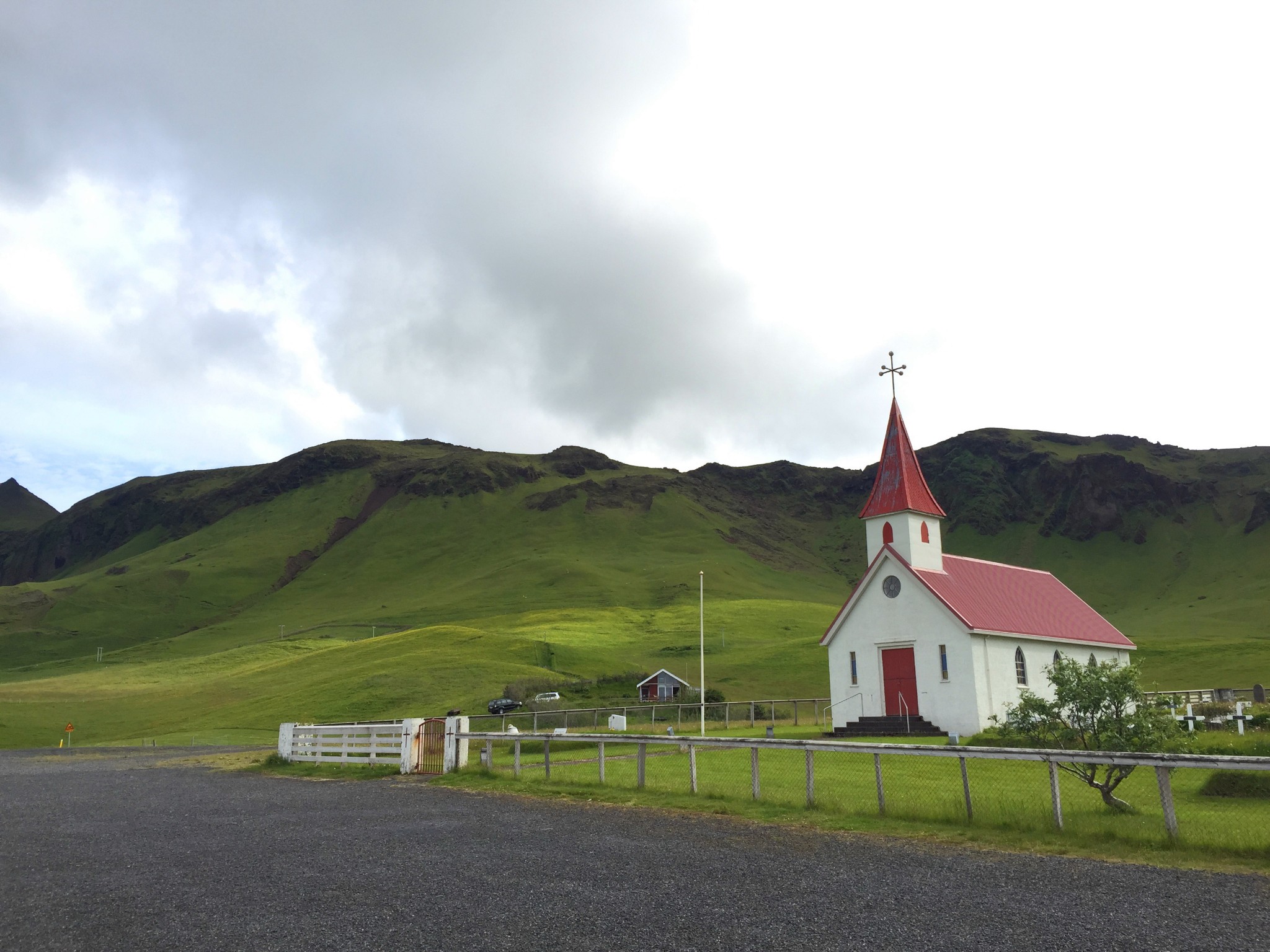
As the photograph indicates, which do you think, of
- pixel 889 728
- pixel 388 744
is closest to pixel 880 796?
pixel 388 744

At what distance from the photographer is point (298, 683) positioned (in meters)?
71.0

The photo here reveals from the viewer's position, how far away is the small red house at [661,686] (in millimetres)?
61625

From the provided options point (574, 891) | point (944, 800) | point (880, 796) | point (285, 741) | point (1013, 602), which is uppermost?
point (1013, 602)

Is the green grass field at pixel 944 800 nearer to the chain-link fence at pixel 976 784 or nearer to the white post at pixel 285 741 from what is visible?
the chain-link fence at pixel 976 784

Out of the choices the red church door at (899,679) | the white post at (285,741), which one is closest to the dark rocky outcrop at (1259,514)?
the red church door at (899,679)

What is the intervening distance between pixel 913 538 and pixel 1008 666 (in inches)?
281

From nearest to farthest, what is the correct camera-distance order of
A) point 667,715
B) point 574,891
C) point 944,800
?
point 574,891 < point 944,800 < point 667,715

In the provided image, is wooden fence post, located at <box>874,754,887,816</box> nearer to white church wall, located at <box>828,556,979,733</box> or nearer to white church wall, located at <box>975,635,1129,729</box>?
white church wall, located at <box>975,635,1129,729</box>

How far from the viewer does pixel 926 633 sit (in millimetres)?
39469

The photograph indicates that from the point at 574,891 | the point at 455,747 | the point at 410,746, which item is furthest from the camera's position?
the point at 410,746

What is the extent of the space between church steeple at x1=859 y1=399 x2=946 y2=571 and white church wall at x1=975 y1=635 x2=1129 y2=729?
4923 millimetres

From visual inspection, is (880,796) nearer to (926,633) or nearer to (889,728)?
(889,728)

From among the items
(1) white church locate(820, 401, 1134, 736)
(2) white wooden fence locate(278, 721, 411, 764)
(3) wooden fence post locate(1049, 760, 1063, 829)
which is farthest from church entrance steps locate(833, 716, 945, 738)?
(3) wooden fence post locate(1049, 760, 1063, 829)

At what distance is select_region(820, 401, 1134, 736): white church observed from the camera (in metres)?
38.0
